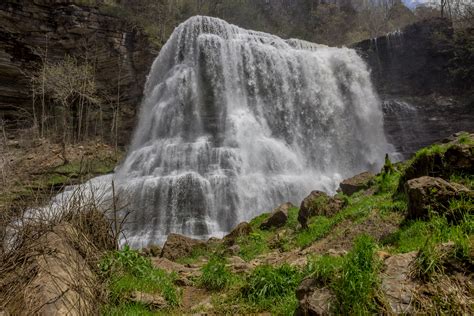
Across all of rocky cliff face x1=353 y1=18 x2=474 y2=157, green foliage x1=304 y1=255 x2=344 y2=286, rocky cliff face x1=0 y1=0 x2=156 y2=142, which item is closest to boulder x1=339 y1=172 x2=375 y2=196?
green foliage x1=304 y1=255 x2=344 y2=286

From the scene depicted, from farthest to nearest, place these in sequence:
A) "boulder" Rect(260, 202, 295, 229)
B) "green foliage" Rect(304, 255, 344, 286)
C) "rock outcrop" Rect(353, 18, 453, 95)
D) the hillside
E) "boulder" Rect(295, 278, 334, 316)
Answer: "rock outcrop" Rect(353, 18, 453, 95)
"boulder" Rect(260, 202, 295, 229)
"green foliage" Rect(304, 255, 344, 286)
"boulder" Rect(295, 278, 334, 316)
the hillside

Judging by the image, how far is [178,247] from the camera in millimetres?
10062

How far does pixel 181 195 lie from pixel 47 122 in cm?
1660

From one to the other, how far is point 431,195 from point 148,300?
4.01m

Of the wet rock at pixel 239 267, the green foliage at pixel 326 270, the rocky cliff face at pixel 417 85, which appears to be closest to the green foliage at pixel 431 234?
the green foliage at pixel 326 270

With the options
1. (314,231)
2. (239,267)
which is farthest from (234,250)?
(239,267)

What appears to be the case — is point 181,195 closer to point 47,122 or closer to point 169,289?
point 169,289

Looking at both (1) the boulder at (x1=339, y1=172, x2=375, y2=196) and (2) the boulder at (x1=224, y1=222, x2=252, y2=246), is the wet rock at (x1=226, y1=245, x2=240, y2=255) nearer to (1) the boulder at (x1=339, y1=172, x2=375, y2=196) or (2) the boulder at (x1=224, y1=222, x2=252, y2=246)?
(2) the boulder at (x1=224, y1=222, x2=252, y2=246)

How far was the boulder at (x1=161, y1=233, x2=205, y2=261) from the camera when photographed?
9.73 m

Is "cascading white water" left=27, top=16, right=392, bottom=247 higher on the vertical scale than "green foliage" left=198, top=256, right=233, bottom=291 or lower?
higher

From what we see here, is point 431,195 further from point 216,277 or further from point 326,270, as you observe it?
point 216,277

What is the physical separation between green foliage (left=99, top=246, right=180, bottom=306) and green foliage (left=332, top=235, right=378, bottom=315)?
2.63 meters

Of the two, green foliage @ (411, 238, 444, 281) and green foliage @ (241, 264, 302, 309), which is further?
green foliage @ (241, 264, 302, 309)

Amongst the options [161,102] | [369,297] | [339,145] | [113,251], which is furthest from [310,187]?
[369,297]
